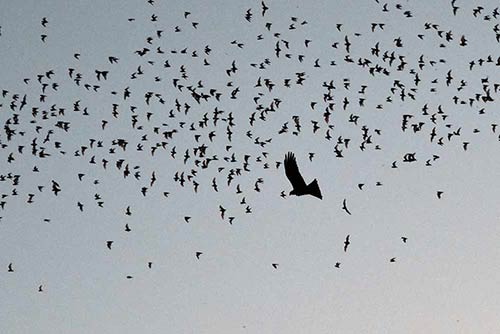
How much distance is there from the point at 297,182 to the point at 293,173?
57 cm

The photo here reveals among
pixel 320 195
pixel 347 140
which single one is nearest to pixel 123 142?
pixel 347 140

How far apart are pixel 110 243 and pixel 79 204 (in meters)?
3.08

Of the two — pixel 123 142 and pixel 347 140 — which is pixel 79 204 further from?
pixel 347 140

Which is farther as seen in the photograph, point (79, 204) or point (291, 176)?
point (79, 204)

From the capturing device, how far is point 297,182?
54406 millimetres

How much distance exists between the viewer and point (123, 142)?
66.8 meters

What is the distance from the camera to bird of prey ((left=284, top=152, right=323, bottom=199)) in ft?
176

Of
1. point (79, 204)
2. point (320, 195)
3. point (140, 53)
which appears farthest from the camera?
point (79, 204)

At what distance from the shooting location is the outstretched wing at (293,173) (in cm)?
5434

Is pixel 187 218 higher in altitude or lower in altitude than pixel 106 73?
lower

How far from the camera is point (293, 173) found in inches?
2159

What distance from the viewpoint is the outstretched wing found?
54344 mm

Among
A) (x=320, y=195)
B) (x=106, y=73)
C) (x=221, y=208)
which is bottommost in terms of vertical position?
(x=320, y=195)

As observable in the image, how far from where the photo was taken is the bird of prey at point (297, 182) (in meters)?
53.5
